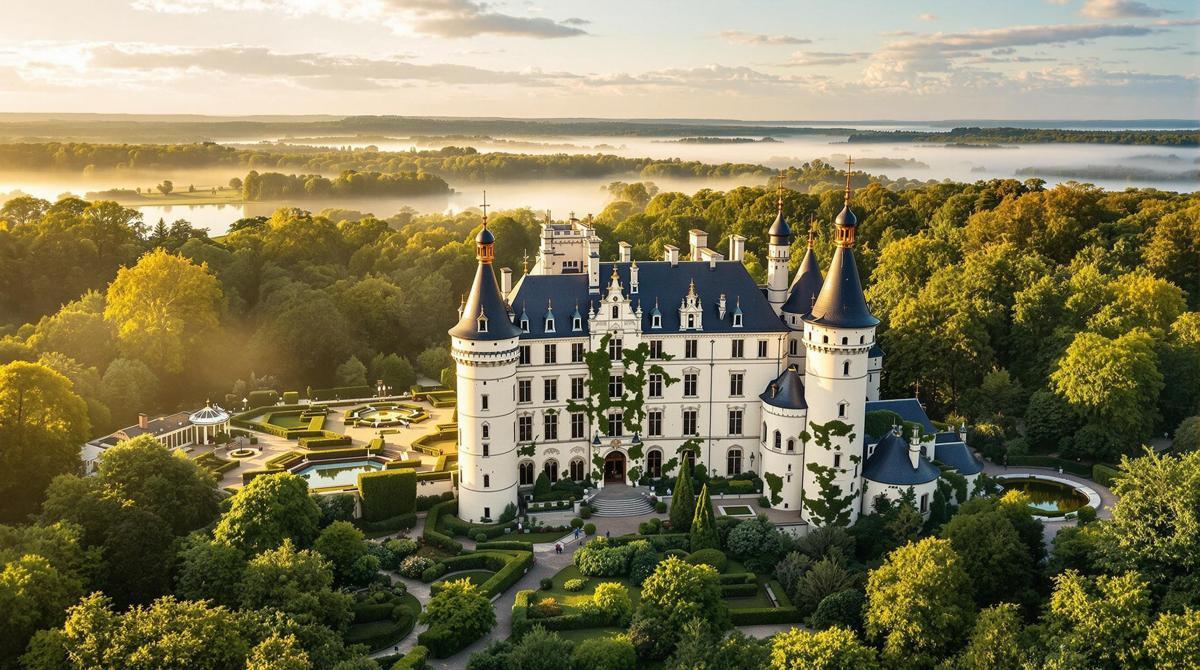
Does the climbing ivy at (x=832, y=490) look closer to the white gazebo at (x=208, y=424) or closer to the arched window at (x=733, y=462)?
the arched window at (x=733, y=462)

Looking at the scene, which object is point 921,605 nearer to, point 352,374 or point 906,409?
point 906,409

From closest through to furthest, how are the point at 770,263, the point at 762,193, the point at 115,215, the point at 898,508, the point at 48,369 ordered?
the point at 898,508, the point at 48,369, the point at 770,263, the point at 115,215, the point at 762,193

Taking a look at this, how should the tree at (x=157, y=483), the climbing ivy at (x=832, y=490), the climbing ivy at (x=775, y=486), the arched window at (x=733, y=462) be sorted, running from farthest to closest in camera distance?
the arched window at (x=733, y=462)
the climbing ivy at (x=775, y=486)
the climbing ivy at (x=832, y=490)
the tree at (x=157, y=483)

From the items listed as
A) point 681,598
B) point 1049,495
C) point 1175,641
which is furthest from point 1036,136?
point 681,598

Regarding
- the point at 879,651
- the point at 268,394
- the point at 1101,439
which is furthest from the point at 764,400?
the point at 268,394

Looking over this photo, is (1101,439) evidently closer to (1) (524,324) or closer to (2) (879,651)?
(2) (879,651)

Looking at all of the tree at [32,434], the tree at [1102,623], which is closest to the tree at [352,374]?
the tree at [32,434]

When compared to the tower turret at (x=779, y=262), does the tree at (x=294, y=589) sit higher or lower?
lower
